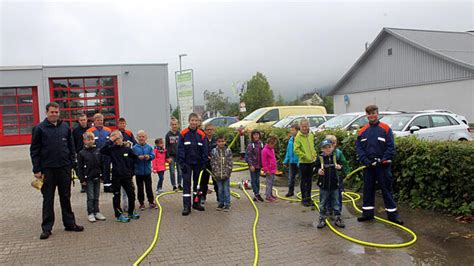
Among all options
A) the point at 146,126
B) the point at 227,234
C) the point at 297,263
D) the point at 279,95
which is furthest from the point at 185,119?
the point at 279,95

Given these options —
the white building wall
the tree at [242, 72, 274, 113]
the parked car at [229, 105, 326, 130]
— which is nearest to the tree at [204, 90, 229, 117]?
the tree at [242, 72, 274, 113]

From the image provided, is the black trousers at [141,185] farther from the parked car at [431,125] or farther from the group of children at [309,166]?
the parked car at [431,125]

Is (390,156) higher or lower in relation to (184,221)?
higher

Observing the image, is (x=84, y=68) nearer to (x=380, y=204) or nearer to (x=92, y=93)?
(x=92, y=93)

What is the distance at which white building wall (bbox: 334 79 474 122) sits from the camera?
2612 centimetres

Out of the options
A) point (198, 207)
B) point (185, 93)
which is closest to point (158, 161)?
point (198, 207)

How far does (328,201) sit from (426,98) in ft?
88.4

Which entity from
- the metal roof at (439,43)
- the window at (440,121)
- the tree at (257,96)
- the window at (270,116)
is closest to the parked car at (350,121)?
the window at (440,121)

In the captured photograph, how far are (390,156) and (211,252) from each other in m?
3.09

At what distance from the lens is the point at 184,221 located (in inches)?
252

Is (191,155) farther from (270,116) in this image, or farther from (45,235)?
(270,116)

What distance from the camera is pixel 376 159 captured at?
594cm

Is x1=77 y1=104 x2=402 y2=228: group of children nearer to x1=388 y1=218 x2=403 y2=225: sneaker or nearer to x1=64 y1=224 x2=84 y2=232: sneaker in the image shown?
x1=388 y1=218 x2=403 y2=225: sneaker

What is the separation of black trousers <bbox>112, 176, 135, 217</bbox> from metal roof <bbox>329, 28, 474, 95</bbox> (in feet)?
86.7
